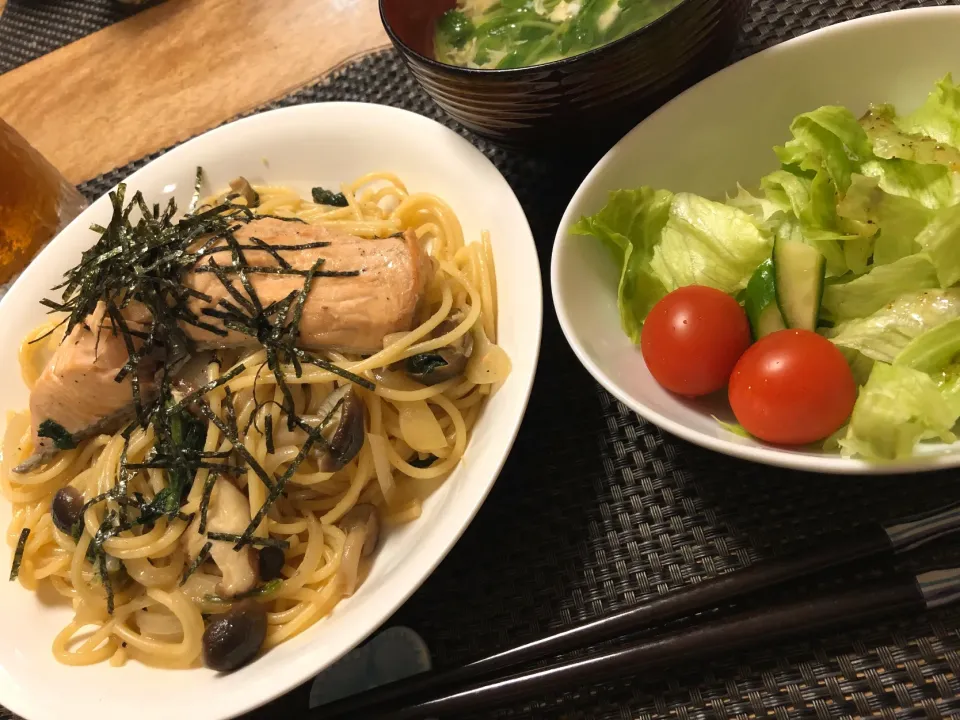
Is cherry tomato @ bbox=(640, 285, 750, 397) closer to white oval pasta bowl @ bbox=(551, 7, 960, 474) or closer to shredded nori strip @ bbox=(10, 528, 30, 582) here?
white oval pasta bowl @ bbox=(551, 7, 960, 474)

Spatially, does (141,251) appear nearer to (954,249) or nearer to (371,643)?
(371,643)

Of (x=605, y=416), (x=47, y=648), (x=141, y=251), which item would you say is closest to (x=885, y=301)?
(x=605, y=416)

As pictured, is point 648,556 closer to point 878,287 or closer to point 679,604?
point 679,604

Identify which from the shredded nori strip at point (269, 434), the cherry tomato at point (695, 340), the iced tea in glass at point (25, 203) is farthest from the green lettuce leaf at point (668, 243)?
the iced tea in glass at point (25, 203)

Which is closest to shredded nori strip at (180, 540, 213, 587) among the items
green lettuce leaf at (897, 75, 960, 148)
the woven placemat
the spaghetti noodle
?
the spaghetti noodle

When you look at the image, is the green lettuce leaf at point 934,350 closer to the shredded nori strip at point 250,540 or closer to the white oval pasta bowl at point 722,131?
the white oval pasta bowl at point 722,131

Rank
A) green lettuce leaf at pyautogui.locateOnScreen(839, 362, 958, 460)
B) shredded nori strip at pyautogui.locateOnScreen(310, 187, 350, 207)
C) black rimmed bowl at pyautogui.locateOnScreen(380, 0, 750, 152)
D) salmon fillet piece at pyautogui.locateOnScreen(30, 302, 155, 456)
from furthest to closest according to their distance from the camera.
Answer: shredded nori strip at pyautogui.locateOnScreen(310, 187, 350, 207)
salmon fillet piece at pyautogui.locateOnScreen(30, 302, 155, 456)
black rimmed bowl at pyautogui.locateOnScreen(380, 0, 750, 152)
green lettuce leaf at pyautogui.locateOnScreen(839, 362, 958, 460)
